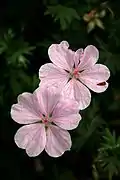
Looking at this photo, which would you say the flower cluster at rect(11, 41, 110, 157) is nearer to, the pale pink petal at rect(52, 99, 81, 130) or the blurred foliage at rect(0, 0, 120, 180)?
the pale pink petal at rect(52, 99, 81, 130)

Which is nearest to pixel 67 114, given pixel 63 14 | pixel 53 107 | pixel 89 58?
pixel 53 107

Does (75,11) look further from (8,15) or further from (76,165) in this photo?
(76,165)

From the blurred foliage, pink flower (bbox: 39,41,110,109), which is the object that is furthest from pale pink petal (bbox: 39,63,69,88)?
the blurred foliage

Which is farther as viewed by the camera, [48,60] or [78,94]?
[48,60]

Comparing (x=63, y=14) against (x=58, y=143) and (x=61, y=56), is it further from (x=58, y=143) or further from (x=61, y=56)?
(x=58, y=143)

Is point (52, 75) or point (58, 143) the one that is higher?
point (52, 75)

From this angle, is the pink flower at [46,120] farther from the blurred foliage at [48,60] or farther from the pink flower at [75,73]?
the blurred foliage at [48,60]
